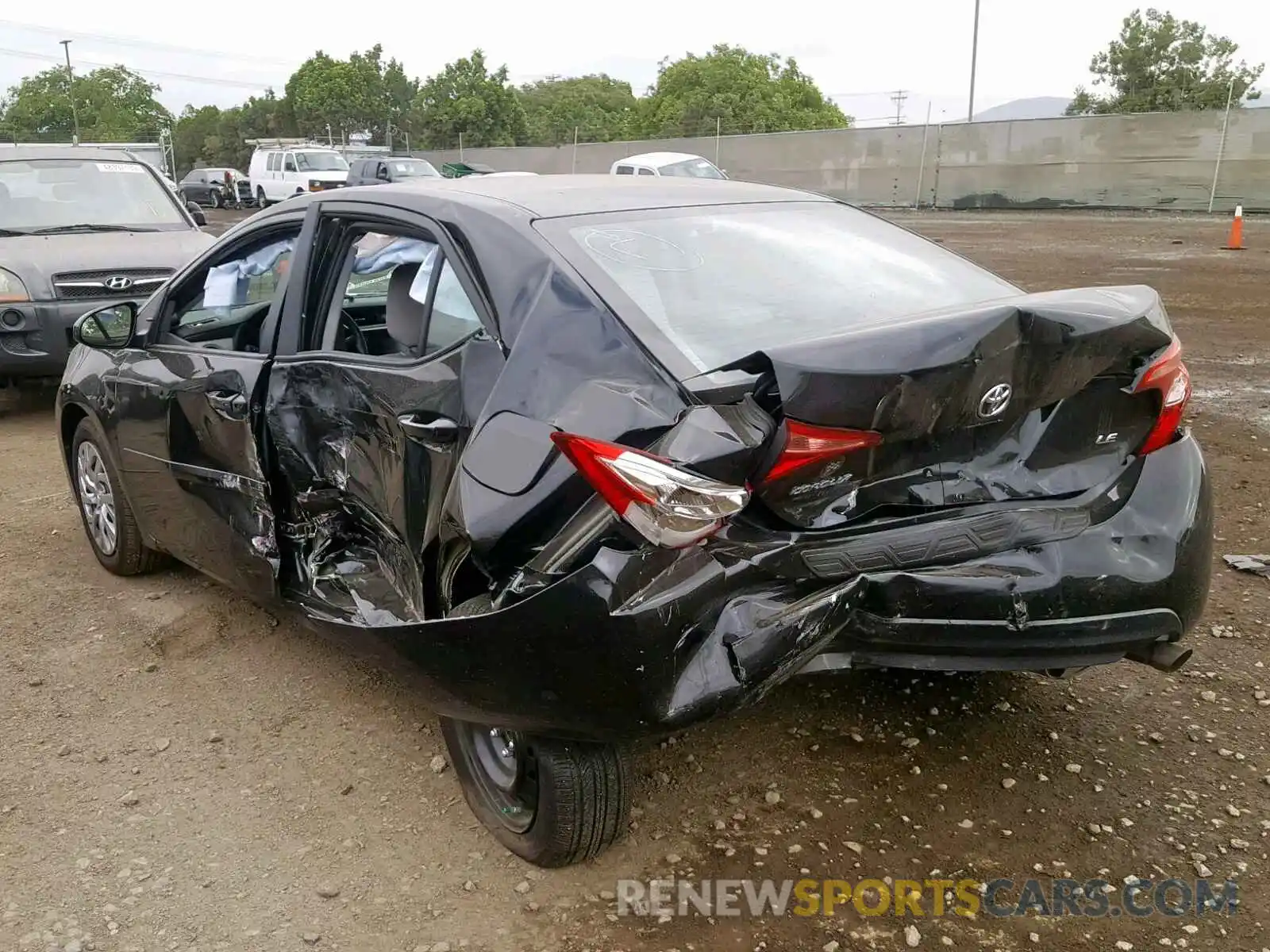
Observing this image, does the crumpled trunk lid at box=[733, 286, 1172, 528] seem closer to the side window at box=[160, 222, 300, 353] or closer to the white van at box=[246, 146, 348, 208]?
the side window at box=[160, 222, 300, 353]

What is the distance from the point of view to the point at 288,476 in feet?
11.1

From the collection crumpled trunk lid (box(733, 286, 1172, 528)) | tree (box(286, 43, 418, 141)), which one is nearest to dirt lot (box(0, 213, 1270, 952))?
crumpled trunk lid (box(733, 286, 1172, 528))

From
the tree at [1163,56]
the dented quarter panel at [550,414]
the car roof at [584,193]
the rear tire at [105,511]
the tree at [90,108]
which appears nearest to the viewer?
the dented quarter panel at [550,414]

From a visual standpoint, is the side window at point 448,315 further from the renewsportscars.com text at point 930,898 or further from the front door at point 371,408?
the renewsportscars.com text at point 930,898

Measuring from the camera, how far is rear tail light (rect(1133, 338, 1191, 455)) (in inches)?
106

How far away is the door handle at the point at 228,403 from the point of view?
11.4 ft

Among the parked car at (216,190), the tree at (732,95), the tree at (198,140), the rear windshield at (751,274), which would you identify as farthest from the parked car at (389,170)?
the tree at (198,140)

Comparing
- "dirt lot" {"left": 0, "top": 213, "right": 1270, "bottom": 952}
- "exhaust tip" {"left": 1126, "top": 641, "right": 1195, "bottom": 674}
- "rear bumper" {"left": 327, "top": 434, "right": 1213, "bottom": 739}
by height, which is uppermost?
"rear bumper" {"left": 327, "top": 434, "right": 1213, "bottom": 739}

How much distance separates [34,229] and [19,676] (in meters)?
5.42

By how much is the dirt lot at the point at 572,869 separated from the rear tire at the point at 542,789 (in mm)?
96

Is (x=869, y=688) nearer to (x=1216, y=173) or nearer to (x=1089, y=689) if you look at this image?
(x=1089, y=689)

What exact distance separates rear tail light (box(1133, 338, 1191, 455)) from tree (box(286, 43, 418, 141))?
219 feet

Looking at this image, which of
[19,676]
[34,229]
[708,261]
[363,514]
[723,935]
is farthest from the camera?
[34,229]

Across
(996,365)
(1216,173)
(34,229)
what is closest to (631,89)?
(1216,173)
